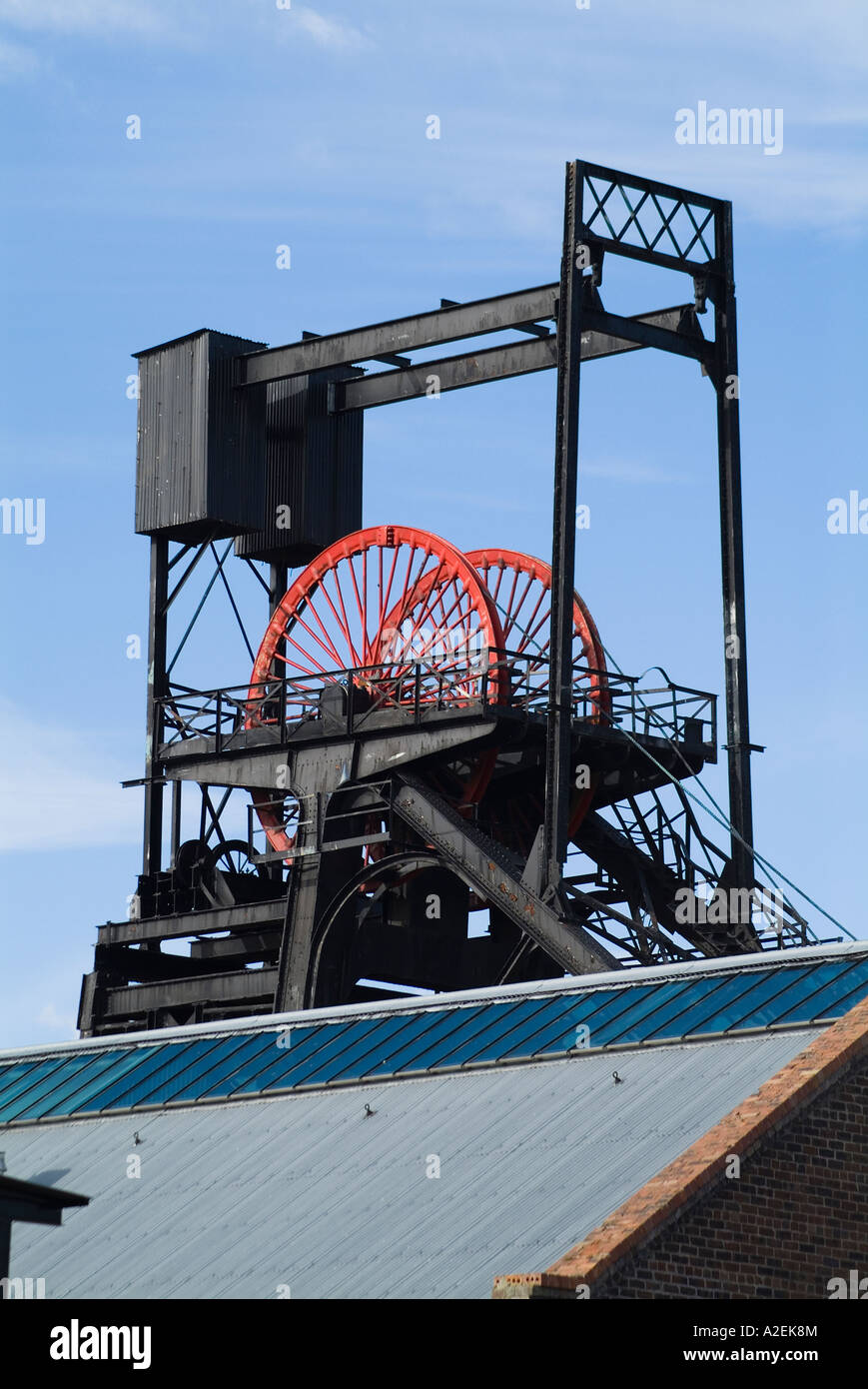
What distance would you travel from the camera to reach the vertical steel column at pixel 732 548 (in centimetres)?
4253

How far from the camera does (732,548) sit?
4350 cm

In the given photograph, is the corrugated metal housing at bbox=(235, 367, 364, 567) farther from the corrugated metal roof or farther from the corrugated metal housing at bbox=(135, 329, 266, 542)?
the corrugated metal roof

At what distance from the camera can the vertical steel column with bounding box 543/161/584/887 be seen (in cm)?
3953

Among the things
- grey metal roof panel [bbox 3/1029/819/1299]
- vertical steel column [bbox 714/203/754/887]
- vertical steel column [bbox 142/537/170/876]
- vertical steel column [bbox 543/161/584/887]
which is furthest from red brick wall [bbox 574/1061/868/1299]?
vertical steel column [bbox 142/537/170/876]

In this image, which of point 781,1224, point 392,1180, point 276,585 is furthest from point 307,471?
point 781,1224

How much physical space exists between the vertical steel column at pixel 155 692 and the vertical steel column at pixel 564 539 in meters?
8.70

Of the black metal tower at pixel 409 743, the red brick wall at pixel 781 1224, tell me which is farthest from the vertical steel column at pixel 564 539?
the red brick wall at pixel 781 1224

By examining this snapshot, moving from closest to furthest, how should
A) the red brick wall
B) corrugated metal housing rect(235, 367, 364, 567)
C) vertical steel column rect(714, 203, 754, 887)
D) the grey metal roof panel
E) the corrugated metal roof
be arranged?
the red brick wall, the grey metal roof panel, the corrugated metal roof, vertical steel column rect(714, 203, 754, 887), corrugated metal housing rect(235, 367, 364, 567)

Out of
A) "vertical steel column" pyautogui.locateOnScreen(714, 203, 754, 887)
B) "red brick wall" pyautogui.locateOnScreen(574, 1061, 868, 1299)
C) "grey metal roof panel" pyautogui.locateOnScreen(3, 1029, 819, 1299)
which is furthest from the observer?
"vertical steel column" pyautogui.locateOnScreen(714, 203, 754, 887)

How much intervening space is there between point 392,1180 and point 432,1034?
158 inches

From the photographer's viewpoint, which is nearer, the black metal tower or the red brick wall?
the red brick wall

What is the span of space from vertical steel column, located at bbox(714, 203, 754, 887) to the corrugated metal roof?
11.2 metres

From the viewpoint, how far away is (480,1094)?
28.9m

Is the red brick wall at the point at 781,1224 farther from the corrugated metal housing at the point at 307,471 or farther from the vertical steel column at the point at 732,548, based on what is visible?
the corrugated metal housing at the point at 307,471
